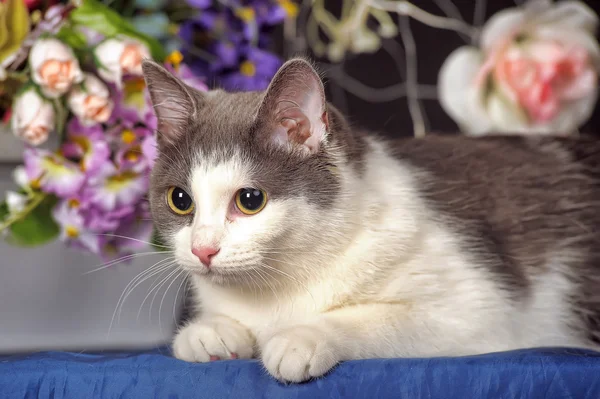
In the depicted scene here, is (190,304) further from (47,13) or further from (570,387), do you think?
(570,387)

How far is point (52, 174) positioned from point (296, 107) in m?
0.49

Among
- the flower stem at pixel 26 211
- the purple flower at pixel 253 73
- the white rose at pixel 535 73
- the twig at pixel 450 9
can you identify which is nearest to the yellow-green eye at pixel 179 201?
the flower stem at pixel 26 211

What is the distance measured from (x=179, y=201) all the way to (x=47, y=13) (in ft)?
1.55

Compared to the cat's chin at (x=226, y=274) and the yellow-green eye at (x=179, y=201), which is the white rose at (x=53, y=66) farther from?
the cat's chin at (x=226, y=274)

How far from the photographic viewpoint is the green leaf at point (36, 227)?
4.07ft

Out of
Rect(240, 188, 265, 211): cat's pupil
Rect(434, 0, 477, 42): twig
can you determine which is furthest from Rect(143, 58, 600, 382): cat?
Rect(434, 0, 477, 42): twig

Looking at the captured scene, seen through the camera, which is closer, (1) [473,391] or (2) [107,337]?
(1) [473,391]

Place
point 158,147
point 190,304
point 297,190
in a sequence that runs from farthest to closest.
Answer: point 190,304 → point 158,147 → point 297,190

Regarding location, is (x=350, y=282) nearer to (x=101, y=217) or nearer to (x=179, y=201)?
(x=179, y=201)

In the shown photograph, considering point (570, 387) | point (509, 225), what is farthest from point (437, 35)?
point (570, 387)

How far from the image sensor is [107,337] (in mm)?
1469

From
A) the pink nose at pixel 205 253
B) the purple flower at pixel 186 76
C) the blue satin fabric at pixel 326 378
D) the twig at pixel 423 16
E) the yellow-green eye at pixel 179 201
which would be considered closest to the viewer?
the blue satin fabric at pixel 326 378

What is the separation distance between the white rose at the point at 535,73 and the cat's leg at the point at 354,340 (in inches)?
38.5

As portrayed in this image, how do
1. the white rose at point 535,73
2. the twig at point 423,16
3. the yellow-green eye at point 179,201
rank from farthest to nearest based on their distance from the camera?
the twig at point 423,16
the white rose at point 535,73
the yellow-green eye at point 179,201
